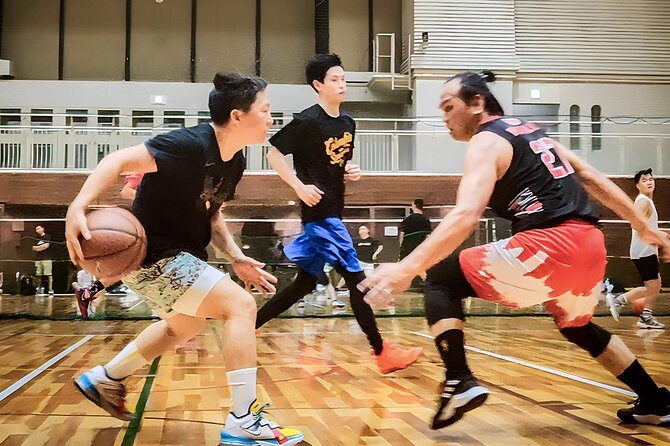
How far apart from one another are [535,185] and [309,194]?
4.88 ft

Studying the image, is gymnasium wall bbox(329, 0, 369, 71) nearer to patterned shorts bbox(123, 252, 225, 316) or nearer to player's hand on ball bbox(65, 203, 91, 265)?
patterned shorts bbox(123, 252, 225, 316)

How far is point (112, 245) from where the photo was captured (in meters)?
2.18

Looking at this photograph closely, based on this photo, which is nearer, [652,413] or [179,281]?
[179,281]

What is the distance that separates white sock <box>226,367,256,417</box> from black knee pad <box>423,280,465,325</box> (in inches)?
24.5

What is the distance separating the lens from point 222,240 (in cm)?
266

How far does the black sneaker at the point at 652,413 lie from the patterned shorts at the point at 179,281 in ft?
5.06

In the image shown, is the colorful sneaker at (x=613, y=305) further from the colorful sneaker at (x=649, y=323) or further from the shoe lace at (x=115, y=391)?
the shoe lace at (x=115, y=391)

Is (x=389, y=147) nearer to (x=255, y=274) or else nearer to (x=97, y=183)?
(x=255, y=274)

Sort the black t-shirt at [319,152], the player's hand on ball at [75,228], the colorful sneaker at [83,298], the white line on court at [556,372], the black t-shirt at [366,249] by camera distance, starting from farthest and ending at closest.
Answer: the black t-shirt at [366,249], the colorful sneaker at [83,298], the black t-shirt at [319,152], the white line on court at [556,372], the player's hand on ball at [75,228]

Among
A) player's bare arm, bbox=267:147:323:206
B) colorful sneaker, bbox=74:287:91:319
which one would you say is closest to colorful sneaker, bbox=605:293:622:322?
player's bare arm, bbox=267:147:323:206

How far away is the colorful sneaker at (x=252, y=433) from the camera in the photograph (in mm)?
2105

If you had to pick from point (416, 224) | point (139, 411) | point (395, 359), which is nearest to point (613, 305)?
point (416, 224)

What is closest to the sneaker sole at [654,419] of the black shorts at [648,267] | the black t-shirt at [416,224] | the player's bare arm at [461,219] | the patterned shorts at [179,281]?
the player's bare arm at [461,219]

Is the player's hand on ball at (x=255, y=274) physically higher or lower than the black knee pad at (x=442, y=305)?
higher
